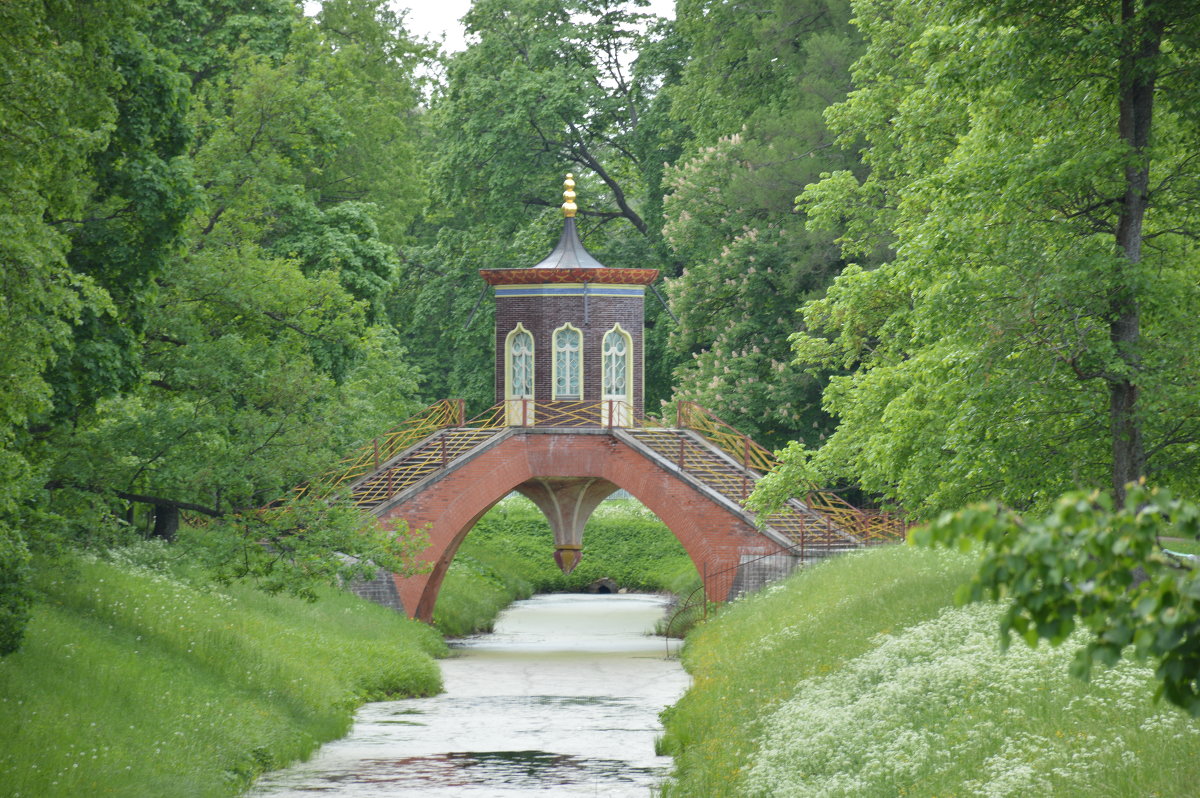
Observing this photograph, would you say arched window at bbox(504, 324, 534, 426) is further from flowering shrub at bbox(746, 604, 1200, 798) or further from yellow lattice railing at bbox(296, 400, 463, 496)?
flowering shrub at bbox(746, 604, 1200, 798)

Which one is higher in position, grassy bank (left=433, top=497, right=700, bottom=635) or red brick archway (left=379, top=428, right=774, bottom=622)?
red brick archway (left=379, top=428, right=774, bottom=622)

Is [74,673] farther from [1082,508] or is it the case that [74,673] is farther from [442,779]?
[1082,508]

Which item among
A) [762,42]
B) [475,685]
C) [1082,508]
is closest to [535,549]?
[762,42]

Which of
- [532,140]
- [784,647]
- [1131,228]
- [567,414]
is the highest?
[532,140]

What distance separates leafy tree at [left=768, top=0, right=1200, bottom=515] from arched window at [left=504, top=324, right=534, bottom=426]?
60.1ft

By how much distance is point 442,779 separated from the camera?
1839 cm

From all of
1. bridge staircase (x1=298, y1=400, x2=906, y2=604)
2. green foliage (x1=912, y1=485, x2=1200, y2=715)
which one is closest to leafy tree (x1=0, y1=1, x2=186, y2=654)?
green foliage (x1=912, y1=485, x2=1200, y2=715)

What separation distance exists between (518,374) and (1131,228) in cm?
2140

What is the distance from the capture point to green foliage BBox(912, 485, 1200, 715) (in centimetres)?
523

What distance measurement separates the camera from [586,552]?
2258 inches

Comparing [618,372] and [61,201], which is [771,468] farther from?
[61,201]

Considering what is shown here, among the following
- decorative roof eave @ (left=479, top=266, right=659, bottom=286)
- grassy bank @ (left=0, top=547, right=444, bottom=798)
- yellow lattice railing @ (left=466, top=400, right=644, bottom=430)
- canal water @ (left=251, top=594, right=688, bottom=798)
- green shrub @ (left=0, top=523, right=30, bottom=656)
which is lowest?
canal water @ (left=251, top=594, right=688, bottom=798)

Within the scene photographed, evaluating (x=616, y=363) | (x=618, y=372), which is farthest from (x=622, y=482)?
(x=616, y=363)

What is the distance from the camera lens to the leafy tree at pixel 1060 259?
1589 cm
